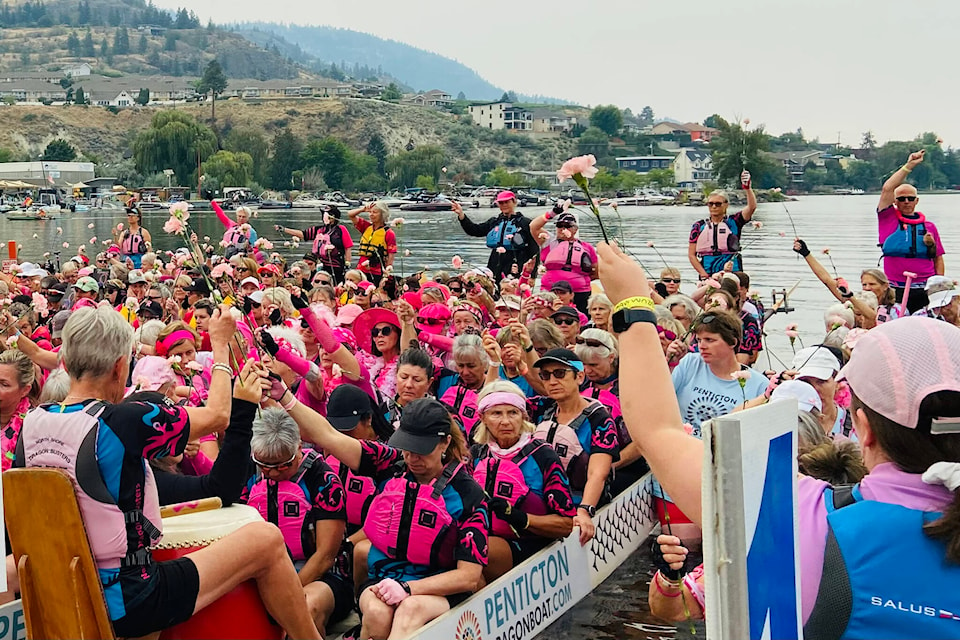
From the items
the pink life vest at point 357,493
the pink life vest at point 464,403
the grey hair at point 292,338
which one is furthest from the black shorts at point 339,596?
the grey hair at point 292,338

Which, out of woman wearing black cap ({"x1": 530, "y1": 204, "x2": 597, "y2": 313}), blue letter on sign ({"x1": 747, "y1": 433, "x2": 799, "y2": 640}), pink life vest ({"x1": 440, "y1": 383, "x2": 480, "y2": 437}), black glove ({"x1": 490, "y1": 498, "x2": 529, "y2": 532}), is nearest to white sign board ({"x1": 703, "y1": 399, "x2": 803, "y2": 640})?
blue letter on sign ({"x1": 747, "y1": 433, "x2": 799, "y2": 640})

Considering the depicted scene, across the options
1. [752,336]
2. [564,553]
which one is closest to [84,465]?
[564,553]

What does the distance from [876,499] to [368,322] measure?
661 cm

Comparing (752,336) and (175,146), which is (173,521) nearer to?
(752,336)

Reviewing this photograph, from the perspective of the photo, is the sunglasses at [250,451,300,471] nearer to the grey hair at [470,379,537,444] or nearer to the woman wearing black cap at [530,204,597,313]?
the grey hair at [470,379,537,444]

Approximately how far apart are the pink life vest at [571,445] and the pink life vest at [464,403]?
64cm

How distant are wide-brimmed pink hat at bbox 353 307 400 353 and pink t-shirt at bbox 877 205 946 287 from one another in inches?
265

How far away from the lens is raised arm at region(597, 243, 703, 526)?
6.93 feet

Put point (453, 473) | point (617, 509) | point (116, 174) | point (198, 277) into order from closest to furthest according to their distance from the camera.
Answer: point (453, 473), point (617, 509), point (198, 277), point (116, 174)

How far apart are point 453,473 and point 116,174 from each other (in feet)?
393

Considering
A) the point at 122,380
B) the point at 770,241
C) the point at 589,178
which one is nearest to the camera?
the point at 589,178

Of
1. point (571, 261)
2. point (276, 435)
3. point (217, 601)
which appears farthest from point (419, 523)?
point (571, 261)

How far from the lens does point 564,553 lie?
6.27m

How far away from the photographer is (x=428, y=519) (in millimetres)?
5156
